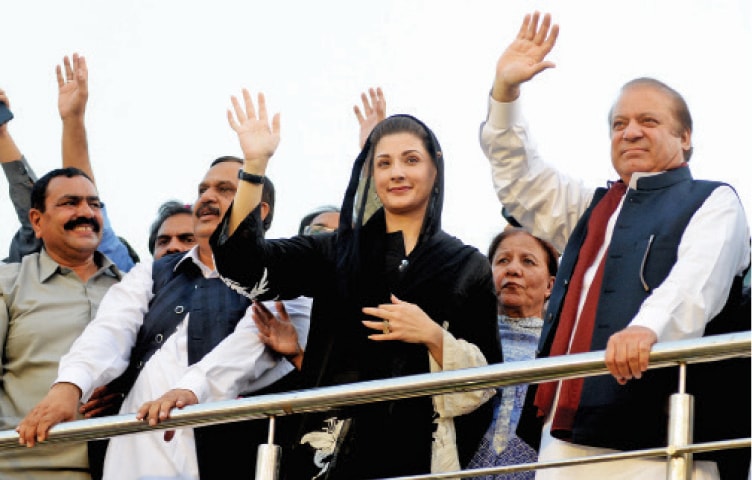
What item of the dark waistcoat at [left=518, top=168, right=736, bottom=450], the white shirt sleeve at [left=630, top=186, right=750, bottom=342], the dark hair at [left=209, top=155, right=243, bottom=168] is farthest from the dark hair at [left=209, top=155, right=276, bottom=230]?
the white shirt sleeve at [left=630, top=186, right=750, bottom=342]

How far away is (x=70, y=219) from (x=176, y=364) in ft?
3.49

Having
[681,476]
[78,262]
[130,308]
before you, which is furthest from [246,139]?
[681,476]

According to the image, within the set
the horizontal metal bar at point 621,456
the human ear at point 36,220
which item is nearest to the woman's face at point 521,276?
the horizontal metal bar at point 621,456

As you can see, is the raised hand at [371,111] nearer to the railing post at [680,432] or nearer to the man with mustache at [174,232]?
the man with mustache at [174,232]

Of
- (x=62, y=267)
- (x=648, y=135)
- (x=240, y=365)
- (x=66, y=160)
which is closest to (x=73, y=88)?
(x=66, y=160)

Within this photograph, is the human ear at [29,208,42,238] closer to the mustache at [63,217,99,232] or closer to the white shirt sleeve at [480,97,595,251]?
the mustache at [63,217,99,232]

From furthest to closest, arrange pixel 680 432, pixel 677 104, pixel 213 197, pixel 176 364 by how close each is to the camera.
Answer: pixel 213 197, pixel 176 364, pixel 677 104, pixel 680 432

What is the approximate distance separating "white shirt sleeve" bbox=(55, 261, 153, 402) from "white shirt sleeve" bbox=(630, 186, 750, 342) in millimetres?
2153

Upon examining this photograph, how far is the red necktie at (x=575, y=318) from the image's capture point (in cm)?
432

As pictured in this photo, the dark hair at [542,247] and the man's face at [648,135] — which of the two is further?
the dark hair at [542,247]

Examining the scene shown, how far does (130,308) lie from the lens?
18.3 feet

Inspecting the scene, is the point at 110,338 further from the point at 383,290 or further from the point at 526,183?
the point at 526,183

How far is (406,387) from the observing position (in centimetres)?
415

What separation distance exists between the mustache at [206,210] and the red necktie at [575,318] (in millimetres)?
1816
